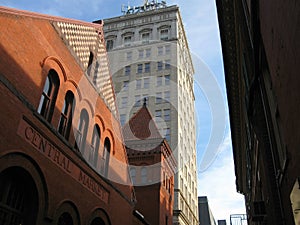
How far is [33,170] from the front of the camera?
1060 cm

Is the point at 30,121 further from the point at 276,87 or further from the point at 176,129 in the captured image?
the point at 176,129

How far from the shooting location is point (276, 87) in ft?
24.9

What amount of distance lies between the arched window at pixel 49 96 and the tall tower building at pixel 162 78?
124 ft

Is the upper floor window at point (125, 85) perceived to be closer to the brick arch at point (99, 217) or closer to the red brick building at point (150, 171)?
the red brick building at point (150, 171)

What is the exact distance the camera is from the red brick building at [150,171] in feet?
86.9

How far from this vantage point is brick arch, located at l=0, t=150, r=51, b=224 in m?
9.40

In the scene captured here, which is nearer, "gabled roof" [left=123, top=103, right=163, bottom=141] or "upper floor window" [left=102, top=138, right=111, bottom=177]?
"upper floor window" [left=102, top=138, right=111, bottom=177]

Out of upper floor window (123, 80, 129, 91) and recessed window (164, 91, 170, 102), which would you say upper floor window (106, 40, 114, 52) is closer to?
upper floor window (123, 80, 129, 91)

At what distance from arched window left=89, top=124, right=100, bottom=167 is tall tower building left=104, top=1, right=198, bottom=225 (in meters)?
33.5

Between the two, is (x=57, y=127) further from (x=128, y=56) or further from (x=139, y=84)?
(x=128, y=56)

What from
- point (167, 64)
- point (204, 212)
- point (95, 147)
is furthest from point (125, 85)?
point (95, 147)

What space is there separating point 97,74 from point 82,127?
3.68m

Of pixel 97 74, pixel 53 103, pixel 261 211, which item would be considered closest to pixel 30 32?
pixel 53 103

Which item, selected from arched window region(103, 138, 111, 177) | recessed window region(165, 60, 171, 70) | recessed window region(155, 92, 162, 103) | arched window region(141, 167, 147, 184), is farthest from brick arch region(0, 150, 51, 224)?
recessed window region(165, 60, 171, 70)
